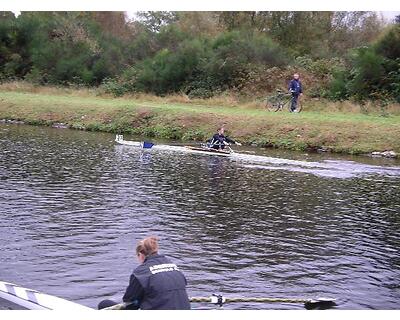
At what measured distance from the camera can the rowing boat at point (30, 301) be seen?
11469 millimetres

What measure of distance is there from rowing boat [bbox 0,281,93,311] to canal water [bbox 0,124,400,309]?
174 cm

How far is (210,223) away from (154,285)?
1087 centimetres

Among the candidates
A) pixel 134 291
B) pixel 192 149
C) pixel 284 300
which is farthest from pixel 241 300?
pixel 192 149

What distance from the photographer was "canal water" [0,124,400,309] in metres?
15.4

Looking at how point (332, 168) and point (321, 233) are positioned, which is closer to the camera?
point (321, 233)

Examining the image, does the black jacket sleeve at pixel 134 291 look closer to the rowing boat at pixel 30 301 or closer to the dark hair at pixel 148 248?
the dark hair at pixel 148 248

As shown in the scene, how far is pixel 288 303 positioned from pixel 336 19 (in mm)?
60393

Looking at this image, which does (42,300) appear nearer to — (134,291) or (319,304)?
(134,291)

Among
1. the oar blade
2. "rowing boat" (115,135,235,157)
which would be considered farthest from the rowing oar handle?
"rowing boat" (115,135,235,157)

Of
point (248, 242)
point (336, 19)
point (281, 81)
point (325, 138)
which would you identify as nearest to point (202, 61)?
point (281, 81)

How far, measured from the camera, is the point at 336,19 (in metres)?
69.7

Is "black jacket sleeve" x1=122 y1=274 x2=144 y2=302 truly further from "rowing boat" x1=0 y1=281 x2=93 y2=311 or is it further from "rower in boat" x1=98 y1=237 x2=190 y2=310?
Result: "rowing boat" x1=0 y1=281 x2=93 y2=311

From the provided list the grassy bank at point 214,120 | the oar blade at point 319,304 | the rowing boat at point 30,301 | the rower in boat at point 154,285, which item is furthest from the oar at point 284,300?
the grassy bank at point 214,120
